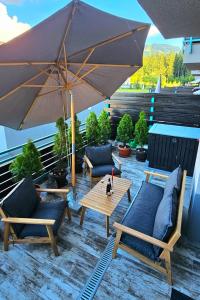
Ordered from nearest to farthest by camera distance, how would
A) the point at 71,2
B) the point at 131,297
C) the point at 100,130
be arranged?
the point at 71,2 < the point at 131,297 < the point at 100,130

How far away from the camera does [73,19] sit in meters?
1.84

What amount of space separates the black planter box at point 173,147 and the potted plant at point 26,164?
2832 mm

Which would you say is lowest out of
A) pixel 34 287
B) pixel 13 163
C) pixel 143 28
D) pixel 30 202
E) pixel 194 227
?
pixel 34 287

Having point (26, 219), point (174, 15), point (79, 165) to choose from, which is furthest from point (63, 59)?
point (79, 165)

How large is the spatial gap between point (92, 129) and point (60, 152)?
5.20ft

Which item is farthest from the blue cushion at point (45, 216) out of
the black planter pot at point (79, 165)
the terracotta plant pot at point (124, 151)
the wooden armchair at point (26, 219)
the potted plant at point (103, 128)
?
the potted plant at point (103, 128)

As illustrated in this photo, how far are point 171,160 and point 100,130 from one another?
7.62ft

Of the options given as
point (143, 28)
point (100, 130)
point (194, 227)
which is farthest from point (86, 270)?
point (100, 130)

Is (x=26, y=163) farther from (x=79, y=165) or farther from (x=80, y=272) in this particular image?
(x=80, y=272)

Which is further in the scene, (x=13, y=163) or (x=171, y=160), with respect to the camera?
(x=171, y=160)

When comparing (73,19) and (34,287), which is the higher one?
(73,19)

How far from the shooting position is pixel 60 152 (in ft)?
14.5

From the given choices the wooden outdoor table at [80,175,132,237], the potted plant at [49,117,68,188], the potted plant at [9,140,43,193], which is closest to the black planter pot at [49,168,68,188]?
the potted plant at [49,117,68,188]

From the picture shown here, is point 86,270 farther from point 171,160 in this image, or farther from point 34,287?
point 171,160
